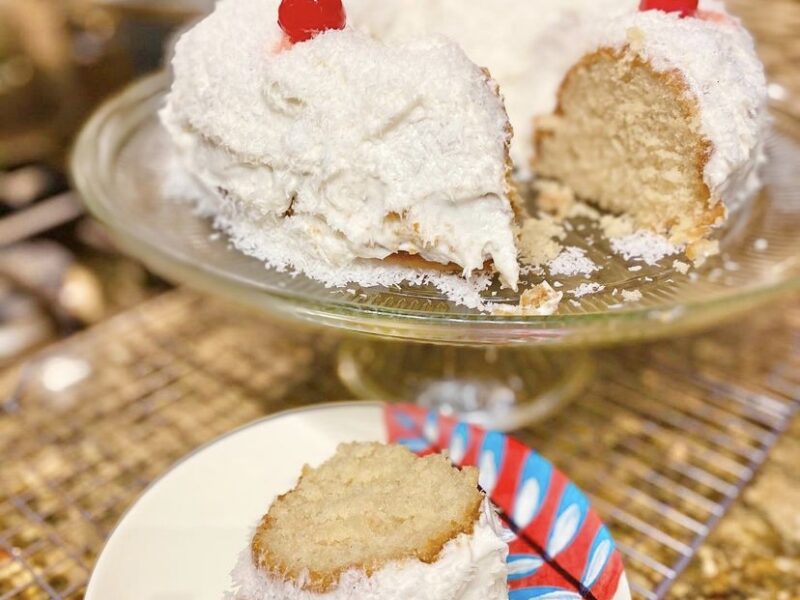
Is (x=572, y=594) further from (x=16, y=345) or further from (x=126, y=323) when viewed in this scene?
(x=16, y=345)

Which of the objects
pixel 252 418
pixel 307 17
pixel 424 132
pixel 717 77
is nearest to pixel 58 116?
pixel 252 418

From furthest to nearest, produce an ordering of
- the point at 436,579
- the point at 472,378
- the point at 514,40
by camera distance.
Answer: the point at 472,378
the point at 514,40
the point at 436,579

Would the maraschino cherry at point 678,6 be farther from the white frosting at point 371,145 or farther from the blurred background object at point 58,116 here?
the blurred background object at point 58,116

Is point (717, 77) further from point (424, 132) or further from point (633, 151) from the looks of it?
point (424, 132)

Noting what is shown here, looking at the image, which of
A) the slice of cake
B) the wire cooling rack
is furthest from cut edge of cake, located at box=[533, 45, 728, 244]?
the wire cooling rack

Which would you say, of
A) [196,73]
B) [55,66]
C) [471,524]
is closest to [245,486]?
[471,524]

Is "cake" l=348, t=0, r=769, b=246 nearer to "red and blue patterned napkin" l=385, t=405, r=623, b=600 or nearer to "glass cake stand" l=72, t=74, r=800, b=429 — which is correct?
"glass cake stand" l=72, t=74, r=800, b=429
